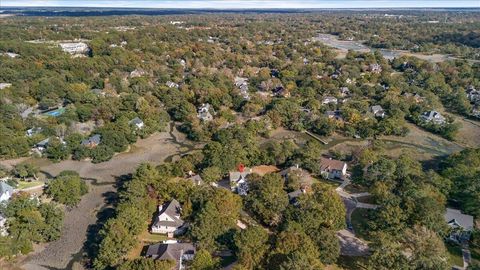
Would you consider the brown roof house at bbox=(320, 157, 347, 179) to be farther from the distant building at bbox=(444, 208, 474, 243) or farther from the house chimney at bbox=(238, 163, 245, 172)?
the distant building at bbox=(444, 208, 474, 243)

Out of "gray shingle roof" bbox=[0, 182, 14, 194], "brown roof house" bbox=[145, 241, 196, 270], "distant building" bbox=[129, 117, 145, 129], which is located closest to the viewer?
"brown roof house" bbox=[145, 241, 196, 270]

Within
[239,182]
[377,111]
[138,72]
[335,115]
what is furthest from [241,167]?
[138,72]

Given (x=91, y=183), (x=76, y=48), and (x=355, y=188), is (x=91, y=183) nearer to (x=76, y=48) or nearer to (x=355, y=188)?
(x=355, y=188)

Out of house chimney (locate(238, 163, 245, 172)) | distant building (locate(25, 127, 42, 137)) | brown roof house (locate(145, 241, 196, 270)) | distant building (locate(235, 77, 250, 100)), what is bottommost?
brown roof house (locate(145, 241, 196, 270))

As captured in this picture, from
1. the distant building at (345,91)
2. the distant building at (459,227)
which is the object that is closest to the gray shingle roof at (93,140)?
the distant building at (459,227)

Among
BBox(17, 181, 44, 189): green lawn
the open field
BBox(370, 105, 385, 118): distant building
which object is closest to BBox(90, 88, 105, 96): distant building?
the open field
